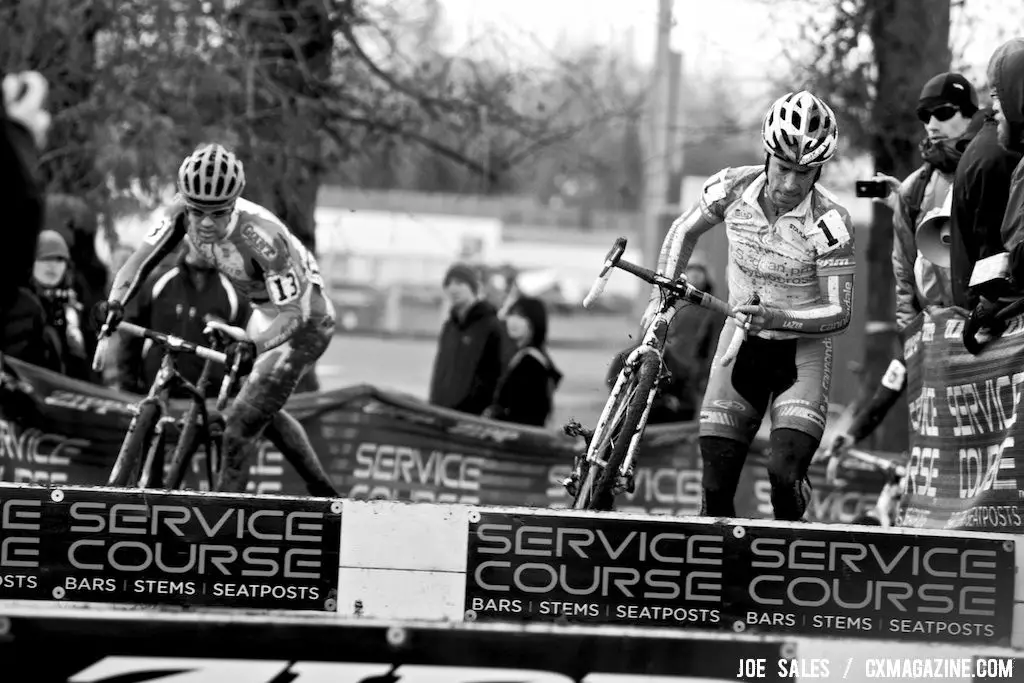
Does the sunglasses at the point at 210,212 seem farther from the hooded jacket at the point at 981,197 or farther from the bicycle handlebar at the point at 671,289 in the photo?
the hooded jacket at the point at 981,197

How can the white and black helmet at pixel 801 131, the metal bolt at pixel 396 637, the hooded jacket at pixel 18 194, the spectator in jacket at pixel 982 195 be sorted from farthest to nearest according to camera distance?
the white and black helmet at pixel 801 131, the spectator in jacket at pixel 982 195, the metal bolt at pixel 396 637, the hooded jacket at pixel 18 194

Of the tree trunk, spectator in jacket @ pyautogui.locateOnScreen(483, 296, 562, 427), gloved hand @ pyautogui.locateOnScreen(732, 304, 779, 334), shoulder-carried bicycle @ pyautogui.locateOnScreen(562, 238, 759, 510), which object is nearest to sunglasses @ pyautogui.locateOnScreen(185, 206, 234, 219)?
shoulder-carried bicycle @ pyautogui.locateOnScreen(562, 238, 759, 510)

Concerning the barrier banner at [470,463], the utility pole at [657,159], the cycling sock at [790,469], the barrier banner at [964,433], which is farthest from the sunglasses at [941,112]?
the utility pole at [657,159]

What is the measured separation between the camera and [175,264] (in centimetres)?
1026

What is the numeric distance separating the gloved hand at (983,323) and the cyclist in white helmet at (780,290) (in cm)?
57

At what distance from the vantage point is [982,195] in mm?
6707

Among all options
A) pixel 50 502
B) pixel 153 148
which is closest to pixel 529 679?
pixel 50 502

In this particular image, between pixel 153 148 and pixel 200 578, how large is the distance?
8.10 metres

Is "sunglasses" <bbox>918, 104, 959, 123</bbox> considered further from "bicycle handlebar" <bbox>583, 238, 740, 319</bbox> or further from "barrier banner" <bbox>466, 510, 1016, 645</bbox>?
"barrier banner" <bbox>466, 510, 1016, 645</bbox>

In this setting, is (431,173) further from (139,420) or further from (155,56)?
(139,420)

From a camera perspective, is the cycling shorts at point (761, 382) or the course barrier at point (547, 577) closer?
the course barrier at point (547, 577)

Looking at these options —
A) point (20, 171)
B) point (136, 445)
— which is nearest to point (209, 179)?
point (136, 445)

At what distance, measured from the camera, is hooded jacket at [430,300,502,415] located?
12.0 metres

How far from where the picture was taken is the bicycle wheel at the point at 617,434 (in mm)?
7066
